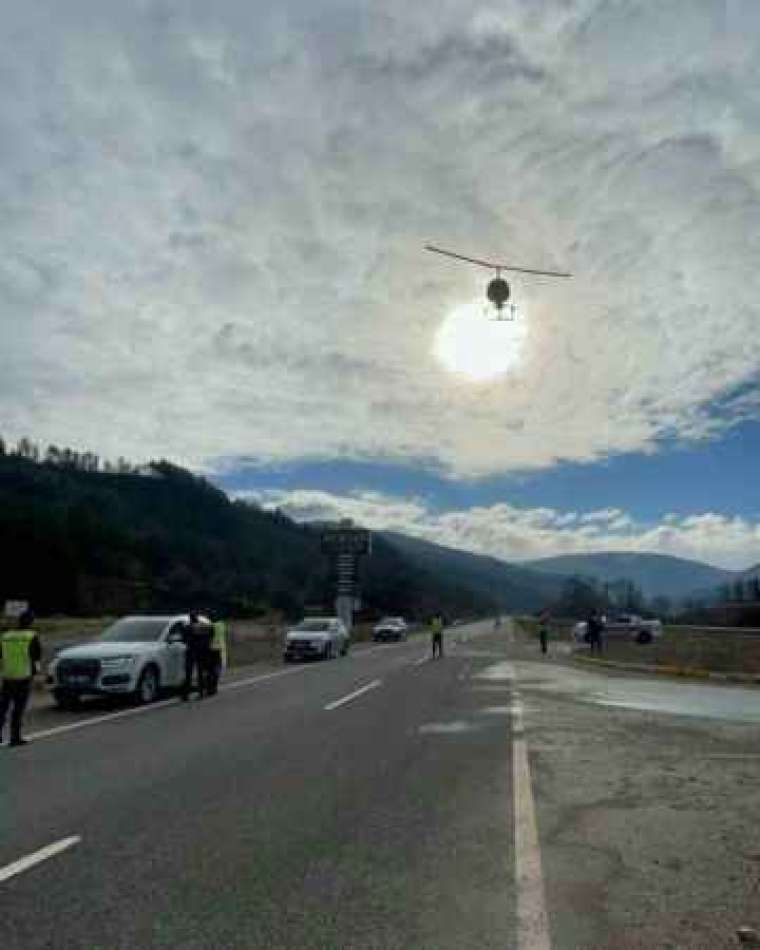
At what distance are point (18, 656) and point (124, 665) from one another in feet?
15.0

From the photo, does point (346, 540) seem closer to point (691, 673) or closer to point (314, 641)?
point (314, 641)

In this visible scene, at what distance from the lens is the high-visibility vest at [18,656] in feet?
47.1

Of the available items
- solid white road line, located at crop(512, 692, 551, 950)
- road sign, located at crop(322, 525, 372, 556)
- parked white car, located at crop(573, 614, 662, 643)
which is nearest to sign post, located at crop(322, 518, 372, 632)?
road sign, located at crop(322, 525, 372, 556)

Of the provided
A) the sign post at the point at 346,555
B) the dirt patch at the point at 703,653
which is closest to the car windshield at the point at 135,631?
the dirt patch at the point at 703,653

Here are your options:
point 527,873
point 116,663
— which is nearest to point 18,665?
point 116,663

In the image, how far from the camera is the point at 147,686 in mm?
19562

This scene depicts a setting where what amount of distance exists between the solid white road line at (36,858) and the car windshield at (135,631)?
518 inches

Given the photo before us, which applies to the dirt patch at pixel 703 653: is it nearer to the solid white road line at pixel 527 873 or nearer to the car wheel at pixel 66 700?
the car wheel at pixel 66 700

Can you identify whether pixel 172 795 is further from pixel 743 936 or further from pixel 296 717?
pixel 296 717

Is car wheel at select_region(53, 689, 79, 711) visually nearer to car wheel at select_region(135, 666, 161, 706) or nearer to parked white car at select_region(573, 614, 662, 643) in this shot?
car wheel at select_region(135, 666, 161, 706)

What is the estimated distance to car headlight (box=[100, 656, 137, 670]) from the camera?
→ 61.3 feet

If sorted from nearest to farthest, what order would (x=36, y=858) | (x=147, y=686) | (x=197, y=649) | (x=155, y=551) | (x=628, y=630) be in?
(x=36, y=858) < (x=147, y=686) < (x=197, y=649) < (x=628, y=630) < (x=155, y=551)

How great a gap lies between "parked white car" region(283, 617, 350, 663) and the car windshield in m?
19.0

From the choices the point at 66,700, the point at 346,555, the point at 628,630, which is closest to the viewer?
the point at 66,700
